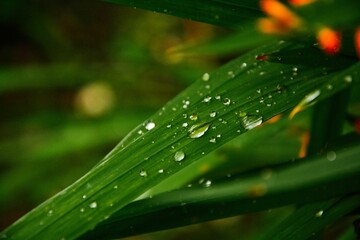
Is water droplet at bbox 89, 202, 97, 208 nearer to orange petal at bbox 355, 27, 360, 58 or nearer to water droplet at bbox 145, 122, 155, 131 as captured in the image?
water droplet at bbox 145, 122, 155, 131

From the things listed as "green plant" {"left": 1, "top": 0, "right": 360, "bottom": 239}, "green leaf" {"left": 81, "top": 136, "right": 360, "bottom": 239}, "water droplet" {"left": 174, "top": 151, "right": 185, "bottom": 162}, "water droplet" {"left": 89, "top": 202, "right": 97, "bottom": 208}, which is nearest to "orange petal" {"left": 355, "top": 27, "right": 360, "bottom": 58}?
"green plant" {"left": 1, "top": 0, "right": 360, "bottom": 239}

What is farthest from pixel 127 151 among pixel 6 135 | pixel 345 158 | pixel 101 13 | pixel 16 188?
pixel 101 13

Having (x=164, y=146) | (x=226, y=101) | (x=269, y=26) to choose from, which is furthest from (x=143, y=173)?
(x=269, y=26)

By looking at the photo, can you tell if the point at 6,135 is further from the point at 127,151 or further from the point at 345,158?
the point at 345,158

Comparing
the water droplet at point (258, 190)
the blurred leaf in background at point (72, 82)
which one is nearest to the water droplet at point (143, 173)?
the water droplet at point (258, 190)

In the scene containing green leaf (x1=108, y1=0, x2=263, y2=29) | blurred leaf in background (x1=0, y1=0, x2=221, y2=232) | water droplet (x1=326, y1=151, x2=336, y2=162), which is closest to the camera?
water droplet (x1=326, y1=151, x2=336, y2=162)

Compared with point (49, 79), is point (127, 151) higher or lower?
lower

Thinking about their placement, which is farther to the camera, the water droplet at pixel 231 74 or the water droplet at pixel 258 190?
the water droplet at pixel 231 74

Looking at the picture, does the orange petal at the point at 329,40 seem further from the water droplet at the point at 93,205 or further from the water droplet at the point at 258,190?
the water droplet at the point at 93,205
